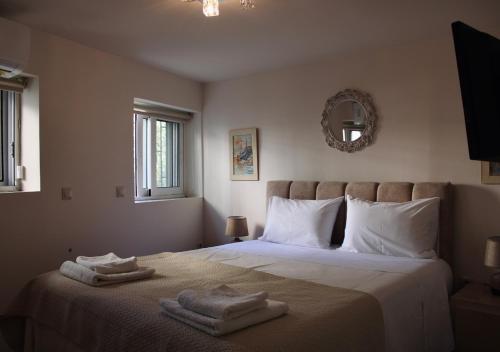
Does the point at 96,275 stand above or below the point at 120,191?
below

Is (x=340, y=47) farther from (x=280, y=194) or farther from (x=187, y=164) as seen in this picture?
(x=187, y=164)

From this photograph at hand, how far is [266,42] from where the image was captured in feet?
9.96

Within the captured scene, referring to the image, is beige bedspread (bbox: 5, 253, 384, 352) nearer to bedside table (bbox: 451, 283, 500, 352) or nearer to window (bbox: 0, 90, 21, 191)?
bedside table (bbox: 451, 283, 500, 352)

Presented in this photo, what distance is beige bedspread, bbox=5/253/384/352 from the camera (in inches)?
55.1

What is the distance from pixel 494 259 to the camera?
235 cm

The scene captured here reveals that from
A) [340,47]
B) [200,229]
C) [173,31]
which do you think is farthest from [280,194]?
Result: [173,31]

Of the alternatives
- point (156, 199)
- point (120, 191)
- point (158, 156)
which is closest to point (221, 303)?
point (120, 191)

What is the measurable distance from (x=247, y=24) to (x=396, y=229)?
1779 mm

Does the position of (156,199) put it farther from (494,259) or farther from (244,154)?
(494,259)

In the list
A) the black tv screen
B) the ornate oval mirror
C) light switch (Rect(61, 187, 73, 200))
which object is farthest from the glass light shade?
light switch (Rect(61, 187, 73, 200))

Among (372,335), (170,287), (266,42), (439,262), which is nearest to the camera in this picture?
(372,335)

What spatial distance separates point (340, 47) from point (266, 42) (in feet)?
2.06

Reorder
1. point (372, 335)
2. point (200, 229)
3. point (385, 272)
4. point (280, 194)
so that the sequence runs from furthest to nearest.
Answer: point (200, 229) < point (280, 194) < point (385, 272) < point (372, 335)

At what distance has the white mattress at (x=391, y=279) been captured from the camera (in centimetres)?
198
